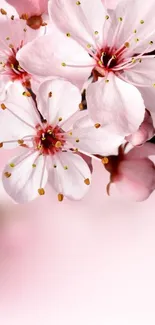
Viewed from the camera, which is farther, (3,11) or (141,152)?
(141,152)

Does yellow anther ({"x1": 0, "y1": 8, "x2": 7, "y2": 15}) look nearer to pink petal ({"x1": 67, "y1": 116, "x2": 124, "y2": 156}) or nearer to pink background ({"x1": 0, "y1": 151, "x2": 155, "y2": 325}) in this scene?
pink petal ({"x1": 67, "y1": 116, "x2": 124, "y2": 156})

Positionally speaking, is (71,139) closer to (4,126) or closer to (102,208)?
(4,126)

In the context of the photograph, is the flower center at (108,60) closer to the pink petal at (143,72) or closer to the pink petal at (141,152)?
the pink petal at (143,72)

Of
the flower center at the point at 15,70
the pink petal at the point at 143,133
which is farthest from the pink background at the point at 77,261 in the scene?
the flower center at the point at 15,70

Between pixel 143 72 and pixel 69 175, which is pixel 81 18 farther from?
pixel 69 175

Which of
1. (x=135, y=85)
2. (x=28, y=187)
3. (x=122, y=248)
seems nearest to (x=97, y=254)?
(x=122, y=248)

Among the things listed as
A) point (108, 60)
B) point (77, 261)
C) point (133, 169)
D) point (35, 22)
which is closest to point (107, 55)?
point (108, 60)
